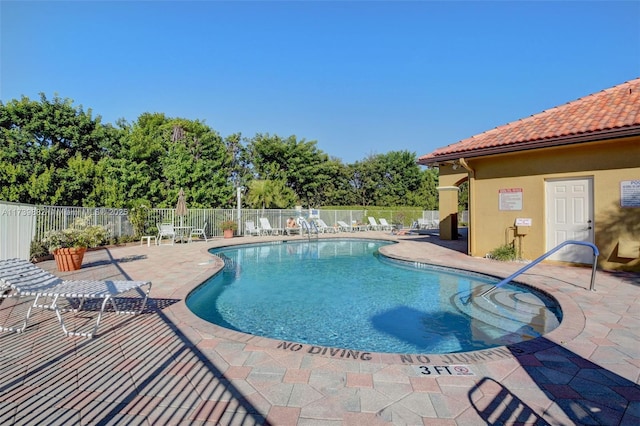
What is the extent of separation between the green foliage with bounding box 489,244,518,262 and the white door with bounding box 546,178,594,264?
0.82 metres

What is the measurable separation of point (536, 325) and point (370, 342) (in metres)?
2.37

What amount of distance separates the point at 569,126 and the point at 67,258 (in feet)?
40.7

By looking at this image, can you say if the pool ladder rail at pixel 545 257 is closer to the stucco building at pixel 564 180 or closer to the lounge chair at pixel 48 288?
the stucco building at pixel 564 180

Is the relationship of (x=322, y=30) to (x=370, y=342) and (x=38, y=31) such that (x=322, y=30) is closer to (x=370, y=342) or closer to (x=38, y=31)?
(x=38, y=31)

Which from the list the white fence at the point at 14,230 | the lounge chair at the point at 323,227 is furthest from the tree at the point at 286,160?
the white fence at the point at 14,230

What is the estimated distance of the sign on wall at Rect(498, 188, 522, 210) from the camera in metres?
9.09

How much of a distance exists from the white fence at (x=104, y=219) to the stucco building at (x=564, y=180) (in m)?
11.1

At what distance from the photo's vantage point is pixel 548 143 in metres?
8.10

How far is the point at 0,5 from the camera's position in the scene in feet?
42.2

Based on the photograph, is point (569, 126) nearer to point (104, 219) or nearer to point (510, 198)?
point (510, 198)

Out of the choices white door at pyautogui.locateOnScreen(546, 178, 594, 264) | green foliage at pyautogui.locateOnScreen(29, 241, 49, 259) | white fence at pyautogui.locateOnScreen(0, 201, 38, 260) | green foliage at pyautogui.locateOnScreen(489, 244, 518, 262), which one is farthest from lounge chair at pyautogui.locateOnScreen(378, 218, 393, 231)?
white fence at pyautogui.locateOnScreen(0, 201, 38, 260)

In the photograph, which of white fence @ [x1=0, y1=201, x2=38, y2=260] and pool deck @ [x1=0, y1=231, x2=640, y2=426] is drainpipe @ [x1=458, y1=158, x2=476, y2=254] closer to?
pool deck @ [x1=0, y1=231, x2=640, y2=426]

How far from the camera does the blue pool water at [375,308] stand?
4520mm

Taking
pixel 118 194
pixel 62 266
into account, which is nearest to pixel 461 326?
pixel 62 266
